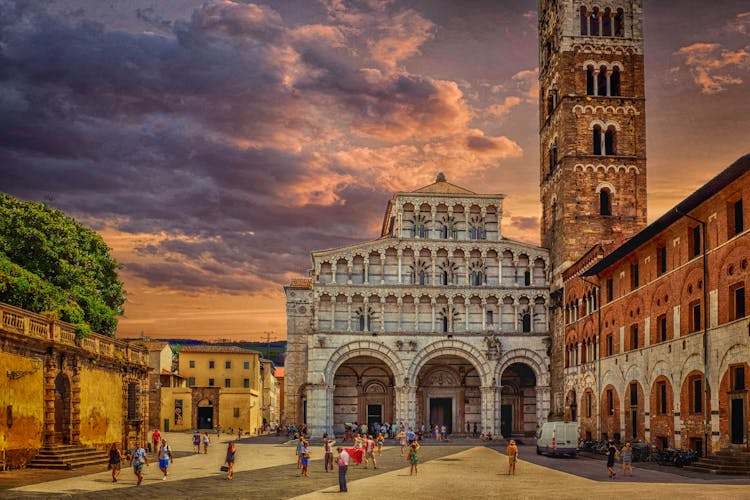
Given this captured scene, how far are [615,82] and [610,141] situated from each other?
445cm

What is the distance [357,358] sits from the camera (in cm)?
6925

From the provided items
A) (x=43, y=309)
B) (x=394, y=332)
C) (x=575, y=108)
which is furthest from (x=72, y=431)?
(x=575, y=108)

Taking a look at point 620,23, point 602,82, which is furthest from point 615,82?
point 620,23

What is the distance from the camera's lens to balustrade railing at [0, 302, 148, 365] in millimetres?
31608

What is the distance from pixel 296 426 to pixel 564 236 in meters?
25.0

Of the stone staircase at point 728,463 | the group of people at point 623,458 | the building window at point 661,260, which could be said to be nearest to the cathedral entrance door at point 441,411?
the building window at point 661,260

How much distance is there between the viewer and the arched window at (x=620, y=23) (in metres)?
67.3

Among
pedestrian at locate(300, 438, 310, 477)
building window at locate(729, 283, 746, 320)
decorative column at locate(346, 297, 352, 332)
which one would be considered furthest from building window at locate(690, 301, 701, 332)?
decorative column at locate(346, 297, 352, 332)

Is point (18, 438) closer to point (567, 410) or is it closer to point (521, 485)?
point (521, 485)

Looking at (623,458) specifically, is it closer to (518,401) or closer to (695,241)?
(695,241)

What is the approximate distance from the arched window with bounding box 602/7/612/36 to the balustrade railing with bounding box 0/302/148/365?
4148cm

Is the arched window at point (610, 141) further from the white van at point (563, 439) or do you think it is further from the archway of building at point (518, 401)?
the white van at point (563, 439)

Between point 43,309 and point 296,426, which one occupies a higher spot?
point 43,309

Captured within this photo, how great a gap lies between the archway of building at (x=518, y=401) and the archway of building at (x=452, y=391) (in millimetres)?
1951
